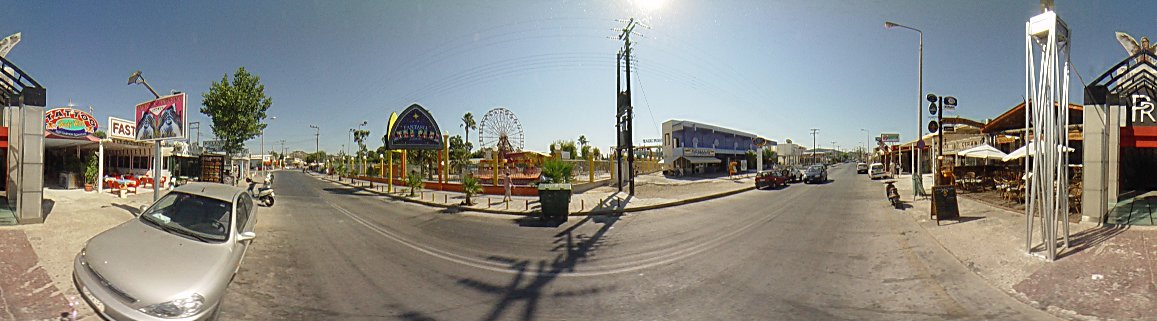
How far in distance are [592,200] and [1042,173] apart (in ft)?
38.9

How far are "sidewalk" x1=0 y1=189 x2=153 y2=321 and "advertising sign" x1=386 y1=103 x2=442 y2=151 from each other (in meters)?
12.5

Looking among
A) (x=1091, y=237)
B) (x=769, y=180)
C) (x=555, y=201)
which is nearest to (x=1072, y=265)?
(x=1091, y=237)

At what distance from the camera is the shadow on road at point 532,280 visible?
450 centimetres

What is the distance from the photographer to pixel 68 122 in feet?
52.4

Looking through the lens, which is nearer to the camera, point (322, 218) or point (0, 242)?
point (0, 242)

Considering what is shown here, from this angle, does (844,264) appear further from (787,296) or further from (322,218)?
(322,218)

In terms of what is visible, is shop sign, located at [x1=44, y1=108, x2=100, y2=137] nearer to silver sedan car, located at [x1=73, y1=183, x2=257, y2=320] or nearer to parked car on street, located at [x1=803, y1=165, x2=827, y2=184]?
silver sedan car, located at [x1=73, y1=183, x2=257, y2=320]

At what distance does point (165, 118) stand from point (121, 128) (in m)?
11.3

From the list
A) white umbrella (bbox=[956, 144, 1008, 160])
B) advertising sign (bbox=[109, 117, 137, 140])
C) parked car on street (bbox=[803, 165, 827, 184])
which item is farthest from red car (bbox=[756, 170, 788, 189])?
advertising sign (bbox=[109, 117, 137, 140])

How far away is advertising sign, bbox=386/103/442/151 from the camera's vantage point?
23594 mm

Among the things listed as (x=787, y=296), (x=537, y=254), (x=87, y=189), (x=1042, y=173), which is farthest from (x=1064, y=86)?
(x=87, y=189)

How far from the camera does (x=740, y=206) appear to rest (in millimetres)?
14867

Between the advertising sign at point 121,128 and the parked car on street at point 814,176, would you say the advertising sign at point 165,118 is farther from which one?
the parked car on street at point 814,176

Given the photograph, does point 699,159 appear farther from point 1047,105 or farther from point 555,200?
point 1047,105
